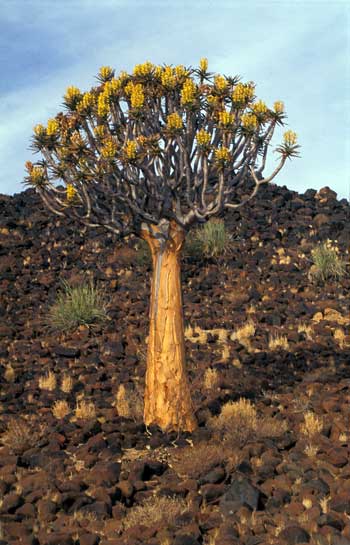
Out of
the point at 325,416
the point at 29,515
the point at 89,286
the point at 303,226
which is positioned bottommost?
the point at 29,515

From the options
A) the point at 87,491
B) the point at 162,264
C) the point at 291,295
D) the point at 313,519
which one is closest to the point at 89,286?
the point at 291,295

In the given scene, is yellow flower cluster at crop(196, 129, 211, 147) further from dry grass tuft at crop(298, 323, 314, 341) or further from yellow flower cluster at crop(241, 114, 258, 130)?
dry grass tuft at crop(298, 323, 314, 341)

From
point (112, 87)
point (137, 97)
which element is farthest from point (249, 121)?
point (112, 87)

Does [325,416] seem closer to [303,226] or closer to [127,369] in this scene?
[127,369]

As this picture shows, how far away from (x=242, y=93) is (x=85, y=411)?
4.84 meters

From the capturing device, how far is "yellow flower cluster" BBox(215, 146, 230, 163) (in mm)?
9227

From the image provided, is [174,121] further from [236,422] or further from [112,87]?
[236,422]

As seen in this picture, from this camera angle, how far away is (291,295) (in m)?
16.7

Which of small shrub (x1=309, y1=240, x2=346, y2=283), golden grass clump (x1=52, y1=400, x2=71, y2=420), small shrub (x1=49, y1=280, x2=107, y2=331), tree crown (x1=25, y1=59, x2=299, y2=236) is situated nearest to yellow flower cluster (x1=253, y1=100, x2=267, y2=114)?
tree crown (x1=25, y1=59, x2=299, y2=236)

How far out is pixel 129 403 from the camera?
426 inches

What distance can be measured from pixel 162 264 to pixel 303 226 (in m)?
12.5

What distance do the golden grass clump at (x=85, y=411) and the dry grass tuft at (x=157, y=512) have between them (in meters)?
3.15

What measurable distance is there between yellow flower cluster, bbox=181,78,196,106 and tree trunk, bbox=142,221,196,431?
1.56 m

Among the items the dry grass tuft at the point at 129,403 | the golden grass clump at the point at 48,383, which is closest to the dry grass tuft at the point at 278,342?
the dry grass tuft at the point at 129,403
